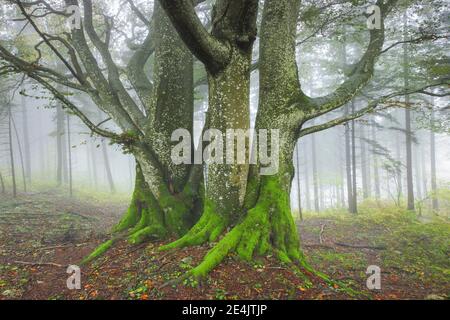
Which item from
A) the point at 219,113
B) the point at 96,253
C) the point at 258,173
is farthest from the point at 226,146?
the point at 96,253

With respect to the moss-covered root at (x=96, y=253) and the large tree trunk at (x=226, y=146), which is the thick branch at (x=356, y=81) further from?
the moss-covered root at (x=96, y=253)

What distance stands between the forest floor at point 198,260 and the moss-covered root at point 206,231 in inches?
6.8

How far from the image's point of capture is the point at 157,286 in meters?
4.21

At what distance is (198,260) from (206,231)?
26.4 inches

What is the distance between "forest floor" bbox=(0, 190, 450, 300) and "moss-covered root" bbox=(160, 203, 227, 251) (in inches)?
6.8

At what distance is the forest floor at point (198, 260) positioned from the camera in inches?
165

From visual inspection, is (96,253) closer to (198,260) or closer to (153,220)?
(153,220)

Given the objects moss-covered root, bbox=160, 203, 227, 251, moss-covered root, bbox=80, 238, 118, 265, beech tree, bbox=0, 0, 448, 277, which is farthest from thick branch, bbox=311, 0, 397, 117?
moss-covered root, bbox=80, 238, 118, 265

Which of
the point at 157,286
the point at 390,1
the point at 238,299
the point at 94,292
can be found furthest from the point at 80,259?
the point at 390,1

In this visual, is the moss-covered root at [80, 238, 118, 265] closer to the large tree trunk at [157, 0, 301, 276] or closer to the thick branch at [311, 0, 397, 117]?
the large tree trunk at [157, 0, 301, 276]

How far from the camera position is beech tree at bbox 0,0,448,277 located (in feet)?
15.9

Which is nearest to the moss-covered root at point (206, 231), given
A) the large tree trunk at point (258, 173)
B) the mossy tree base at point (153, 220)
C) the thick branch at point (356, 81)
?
the large tree trunk at point (258, 173)

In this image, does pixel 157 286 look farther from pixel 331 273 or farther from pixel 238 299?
pixel 331 273

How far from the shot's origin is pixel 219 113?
5.38 m
